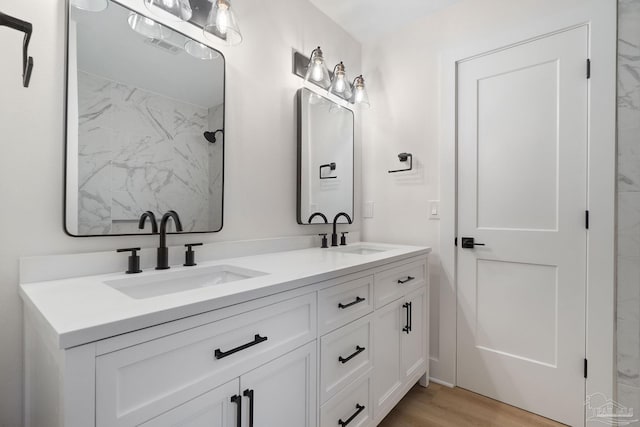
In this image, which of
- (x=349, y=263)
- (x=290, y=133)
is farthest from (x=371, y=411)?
(x=290, y=133)

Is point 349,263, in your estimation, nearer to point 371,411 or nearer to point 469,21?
point 371,411

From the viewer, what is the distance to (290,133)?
1.89 m

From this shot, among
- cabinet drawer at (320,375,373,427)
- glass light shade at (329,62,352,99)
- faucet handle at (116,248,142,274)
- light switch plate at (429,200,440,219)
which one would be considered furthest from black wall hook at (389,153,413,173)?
faucet handle at (116,248,142,274)

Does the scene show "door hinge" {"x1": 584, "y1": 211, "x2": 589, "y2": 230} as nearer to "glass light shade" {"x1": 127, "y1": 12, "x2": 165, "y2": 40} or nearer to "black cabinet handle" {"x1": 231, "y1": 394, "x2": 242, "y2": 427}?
"black cabinet handle" {"x1": 231, "y1": 394, "x2": 242, "y2": 427}

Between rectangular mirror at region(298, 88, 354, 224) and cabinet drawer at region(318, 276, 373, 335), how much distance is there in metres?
0.69

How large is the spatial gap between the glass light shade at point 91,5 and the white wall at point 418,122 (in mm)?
1780

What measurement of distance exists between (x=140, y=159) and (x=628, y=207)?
2.25 metres

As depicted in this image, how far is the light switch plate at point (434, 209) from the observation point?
210 centimetres

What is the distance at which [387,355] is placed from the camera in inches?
62.4

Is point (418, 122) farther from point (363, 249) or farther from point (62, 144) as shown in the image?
point (62, 144)

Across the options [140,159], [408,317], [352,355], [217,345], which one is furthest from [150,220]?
[408,317]

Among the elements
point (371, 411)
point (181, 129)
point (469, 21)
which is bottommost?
point (371, 411)

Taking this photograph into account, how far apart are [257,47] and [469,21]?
1389 mm

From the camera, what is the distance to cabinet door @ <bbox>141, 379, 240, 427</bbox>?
2.43 ft
